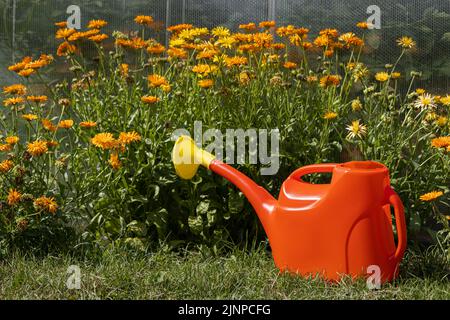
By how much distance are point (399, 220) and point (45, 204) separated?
4.27ft

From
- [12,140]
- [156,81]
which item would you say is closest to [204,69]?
[156,81]

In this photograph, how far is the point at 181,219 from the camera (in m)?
3.58

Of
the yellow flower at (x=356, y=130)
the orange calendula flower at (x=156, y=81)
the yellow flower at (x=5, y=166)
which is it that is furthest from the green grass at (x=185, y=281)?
the orange calendula flower at (x=156, y=81)

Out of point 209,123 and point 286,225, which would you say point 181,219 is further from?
point 286,225

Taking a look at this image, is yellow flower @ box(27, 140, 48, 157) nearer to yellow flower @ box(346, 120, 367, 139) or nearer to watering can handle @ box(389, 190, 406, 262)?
yellow flower @ box(346, 120, 367, 139)

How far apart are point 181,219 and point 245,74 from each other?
0.65 m

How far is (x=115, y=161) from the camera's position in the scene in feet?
10.7

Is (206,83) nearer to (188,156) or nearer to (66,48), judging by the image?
(188,156)

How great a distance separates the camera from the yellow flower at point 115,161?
326cm

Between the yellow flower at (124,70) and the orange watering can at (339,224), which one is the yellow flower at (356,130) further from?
the yellow flower at (124,70)

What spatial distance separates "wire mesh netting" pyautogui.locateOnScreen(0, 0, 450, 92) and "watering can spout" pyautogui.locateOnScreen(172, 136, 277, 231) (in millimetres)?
1192

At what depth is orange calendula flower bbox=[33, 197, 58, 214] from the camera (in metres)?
3.23

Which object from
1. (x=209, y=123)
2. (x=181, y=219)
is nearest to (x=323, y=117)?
(x=209, y=123)

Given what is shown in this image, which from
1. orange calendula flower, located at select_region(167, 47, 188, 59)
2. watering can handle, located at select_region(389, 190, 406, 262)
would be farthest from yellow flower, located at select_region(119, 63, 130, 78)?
watering can handle, located at select_region(389, 190, 406, 262)
